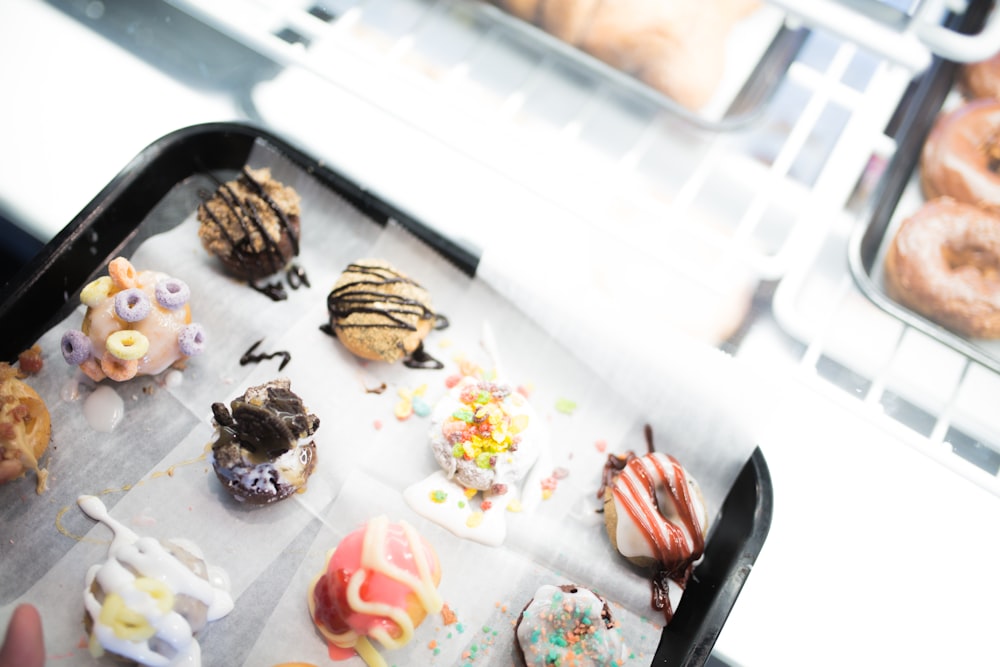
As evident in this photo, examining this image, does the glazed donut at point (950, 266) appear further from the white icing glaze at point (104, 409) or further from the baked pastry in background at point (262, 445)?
the white icing glaze at point (104, 409)

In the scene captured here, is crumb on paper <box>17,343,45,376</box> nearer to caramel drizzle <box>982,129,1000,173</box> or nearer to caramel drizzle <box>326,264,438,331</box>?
caramel drizzle <box>326,264,438,331</box>

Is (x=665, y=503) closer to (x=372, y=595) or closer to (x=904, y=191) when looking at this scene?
(x=372, y=595)

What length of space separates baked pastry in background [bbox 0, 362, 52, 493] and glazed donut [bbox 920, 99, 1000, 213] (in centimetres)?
235

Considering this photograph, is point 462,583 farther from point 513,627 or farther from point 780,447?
point 780,447

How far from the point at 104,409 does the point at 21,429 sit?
207 mm

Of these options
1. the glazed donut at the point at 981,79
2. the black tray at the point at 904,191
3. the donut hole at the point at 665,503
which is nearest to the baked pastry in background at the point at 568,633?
the donut hole at the point at 665,503

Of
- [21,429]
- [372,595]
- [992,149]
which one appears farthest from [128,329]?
[992,149]

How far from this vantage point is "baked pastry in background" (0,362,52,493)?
171 centimetres

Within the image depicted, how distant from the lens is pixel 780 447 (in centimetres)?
198

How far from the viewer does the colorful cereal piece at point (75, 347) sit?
73.0 inches

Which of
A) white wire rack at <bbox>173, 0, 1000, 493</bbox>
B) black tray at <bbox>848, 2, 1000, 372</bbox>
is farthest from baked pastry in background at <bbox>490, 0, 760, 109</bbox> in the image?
black tray at <bbox>848, 2, 1000, 372</bbox>

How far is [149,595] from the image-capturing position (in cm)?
159

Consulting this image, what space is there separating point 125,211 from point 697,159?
5.30 feet

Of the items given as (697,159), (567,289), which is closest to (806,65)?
(697,159)
